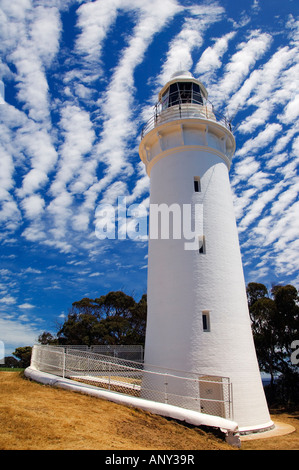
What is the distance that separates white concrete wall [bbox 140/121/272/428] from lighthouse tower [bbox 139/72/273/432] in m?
0.04

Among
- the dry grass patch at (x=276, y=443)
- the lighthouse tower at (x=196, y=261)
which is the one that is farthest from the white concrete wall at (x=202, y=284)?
the dry grass patch at (x=276, y=443)

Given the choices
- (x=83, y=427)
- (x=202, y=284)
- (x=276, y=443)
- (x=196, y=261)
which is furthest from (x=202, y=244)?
(x=83, y=427)

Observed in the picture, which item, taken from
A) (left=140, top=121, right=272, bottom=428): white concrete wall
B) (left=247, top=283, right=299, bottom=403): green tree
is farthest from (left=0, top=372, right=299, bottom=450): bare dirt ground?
(left=247, top=283, right=299, bottom=403): green tree

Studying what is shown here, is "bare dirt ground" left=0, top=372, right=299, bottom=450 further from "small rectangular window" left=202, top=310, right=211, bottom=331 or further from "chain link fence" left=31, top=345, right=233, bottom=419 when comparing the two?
"small rectangular window" left=202, top=310, right=211, bottom=331

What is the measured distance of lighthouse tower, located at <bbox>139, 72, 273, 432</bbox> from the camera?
43.2ft

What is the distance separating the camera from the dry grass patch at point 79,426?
663 centimetres

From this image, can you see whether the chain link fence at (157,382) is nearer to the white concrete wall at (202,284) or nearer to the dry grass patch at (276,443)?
the white concrete wall at (202,284)

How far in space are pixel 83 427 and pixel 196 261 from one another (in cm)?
851

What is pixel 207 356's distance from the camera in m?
13.1

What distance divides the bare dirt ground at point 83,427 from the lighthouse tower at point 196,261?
104 inches

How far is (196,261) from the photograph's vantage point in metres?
14.6
